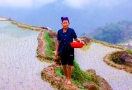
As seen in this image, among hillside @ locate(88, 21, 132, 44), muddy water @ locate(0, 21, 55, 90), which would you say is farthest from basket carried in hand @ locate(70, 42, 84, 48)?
hillside @ locate(88, 21, 132, 44)

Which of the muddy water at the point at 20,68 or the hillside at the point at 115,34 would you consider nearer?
the muddy water at the point at 20,68

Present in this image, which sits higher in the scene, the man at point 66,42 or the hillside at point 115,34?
the hillside at point 115,34

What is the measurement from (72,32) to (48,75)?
207cm

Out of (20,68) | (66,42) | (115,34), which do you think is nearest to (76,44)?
(66,42)

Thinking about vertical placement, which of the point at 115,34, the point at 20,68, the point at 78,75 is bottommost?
the point at 78,75

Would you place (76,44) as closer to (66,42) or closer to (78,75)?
(66,42)

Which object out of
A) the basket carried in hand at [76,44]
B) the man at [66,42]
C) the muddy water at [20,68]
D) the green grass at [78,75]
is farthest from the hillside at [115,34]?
the basket carried in hand at [76,44]

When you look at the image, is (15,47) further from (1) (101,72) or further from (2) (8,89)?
(2) (8,89)

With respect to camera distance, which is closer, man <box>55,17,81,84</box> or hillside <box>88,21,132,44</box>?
man <box>55,17,81,84</box>

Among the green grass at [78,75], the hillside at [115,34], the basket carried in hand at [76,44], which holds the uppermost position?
the hillside at [115,34]

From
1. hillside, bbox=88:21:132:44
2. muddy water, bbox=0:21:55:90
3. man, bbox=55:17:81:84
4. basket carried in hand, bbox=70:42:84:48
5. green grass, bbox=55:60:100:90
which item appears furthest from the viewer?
hillside, bbox=88:21:132:44

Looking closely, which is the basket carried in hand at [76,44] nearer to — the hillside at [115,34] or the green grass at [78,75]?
the green grass at [78,75]

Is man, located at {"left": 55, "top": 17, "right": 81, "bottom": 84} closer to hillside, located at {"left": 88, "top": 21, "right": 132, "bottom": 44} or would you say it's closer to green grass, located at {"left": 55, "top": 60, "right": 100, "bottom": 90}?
green grass, located at {"left": 55, "top": 60, "right": 100, "bottom": 90}

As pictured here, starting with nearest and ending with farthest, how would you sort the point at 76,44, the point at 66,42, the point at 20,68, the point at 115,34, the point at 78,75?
the point at 76,44, the point at 66,42, the point at 20,68, the point at 78,75, the point at 115,34
